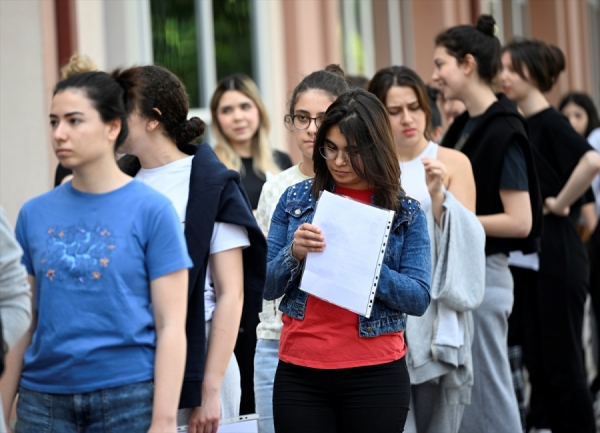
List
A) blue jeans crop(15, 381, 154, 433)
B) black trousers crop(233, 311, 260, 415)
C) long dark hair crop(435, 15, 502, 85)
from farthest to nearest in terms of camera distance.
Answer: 1. long dark hair crop(435, 15, 502, 85)
2. black trousers crop(233, 311, 260, 415)
3. blue jeans crop(15, 381, 154, 433)

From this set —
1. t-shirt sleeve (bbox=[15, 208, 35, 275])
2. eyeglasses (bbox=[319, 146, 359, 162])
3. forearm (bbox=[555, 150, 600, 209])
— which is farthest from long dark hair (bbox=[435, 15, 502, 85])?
t-shirt sleeve (bbox=[15, 208, 35, 275])

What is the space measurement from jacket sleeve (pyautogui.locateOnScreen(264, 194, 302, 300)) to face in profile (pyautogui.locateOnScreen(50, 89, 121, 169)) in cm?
83

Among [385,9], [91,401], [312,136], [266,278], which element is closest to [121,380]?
[91,401]

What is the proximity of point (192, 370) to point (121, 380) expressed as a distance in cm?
44

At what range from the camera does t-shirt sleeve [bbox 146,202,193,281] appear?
271 centimetres

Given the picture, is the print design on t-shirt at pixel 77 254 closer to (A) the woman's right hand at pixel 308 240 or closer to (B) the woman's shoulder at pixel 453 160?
(A) the woman's right hand at pixel 308 240

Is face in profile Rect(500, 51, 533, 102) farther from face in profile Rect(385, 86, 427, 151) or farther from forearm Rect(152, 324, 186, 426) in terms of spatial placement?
forearm Rect(152, 324, 186, 426)

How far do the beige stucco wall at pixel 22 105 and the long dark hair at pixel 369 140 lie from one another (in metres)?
2.14

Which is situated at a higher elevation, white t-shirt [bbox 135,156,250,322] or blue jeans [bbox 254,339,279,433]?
white t-shirt [bbox 135,156,250,322]

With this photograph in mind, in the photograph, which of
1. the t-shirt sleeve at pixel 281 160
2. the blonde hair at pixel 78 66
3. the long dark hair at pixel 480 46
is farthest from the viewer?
the t-shirt sleeve at pixel 281 160

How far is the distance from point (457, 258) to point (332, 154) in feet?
3.77

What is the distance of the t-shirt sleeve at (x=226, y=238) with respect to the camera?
320cm

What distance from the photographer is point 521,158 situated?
15.9 feet

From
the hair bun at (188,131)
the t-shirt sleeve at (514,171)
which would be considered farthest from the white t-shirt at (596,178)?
the hair bun at (188,131)
